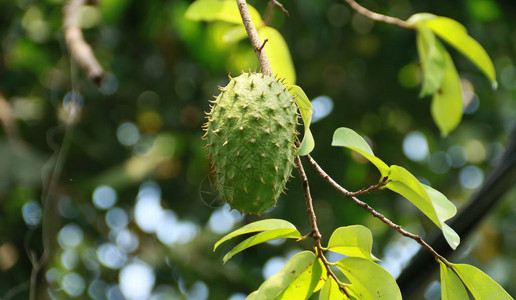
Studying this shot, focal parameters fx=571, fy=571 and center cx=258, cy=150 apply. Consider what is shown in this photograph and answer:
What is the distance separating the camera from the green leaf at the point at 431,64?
201 cm

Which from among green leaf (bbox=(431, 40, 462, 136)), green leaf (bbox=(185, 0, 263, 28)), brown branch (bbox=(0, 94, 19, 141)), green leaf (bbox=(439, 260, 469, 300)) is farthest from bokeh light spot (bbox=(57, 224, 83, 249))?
green leaf (bbox=(439, 260, 469, 300))

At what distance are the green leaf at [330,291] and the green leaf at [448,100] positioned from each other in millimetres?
1157

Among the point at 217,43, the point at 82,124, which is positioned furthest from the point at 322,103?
the point at 82,124

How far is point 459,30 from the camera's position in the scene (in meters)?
2.08

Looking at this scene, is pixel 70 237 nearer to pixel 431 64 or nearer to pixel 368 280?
pixel 431 64

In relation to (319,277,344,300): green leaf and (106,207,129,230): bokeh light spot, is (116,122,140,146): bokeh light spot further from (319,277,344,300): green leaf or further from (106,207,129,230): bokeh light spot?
(319,277,344,300): green leaf

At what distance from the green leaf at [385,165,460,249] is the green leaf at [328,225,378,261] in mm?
126

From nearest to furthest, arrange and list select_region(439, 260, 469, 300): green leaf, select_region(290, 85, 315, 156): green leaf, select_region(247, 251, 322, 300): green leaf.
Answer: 1. select_region(290, 85, 315, 156): green leaf
2. select_region(247, 251, 322, 300): green leaf
3. select_region(439, 260, 469, 300): green leaf

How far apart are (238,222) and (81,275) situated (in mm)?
1814

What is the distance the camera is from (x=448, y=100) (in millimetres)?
2223

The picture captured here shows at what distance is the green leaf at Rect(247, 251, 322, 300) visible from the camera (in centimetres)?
122

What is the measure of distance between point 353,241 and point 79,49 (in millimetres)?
1401

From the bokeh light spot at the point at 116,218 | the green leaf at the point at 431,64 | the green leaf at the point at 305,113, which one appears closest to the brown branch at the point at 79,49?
the green leaf at the point at 305,113

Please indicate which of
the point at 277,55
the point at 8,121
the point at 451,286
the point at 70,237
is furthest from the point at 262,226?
the point at 70,237
